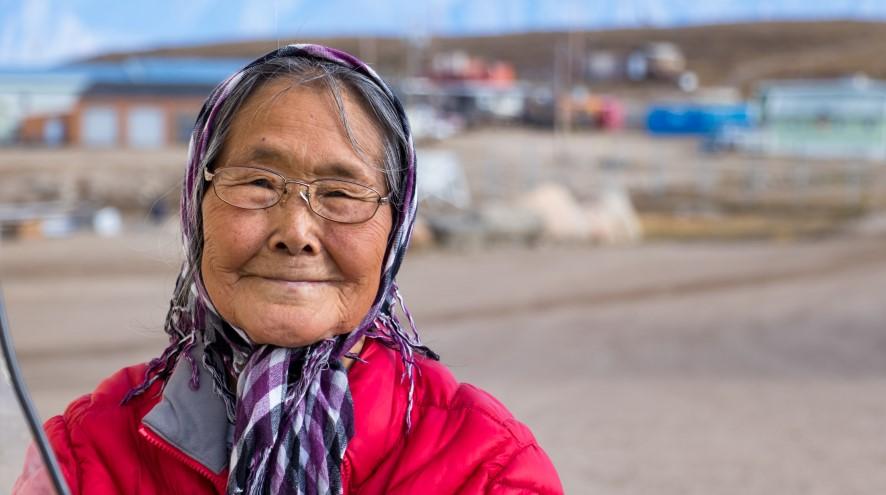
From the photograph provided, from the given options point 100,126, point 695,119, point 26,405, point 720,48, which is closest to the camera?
point 26,405

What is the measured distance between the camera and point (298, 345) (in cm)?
166

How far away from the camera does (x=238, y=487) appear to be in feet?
5.32

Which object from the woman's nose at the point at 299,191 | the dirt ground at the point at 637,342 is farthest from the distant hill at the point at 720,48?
the woman's nose at the point at 299,191

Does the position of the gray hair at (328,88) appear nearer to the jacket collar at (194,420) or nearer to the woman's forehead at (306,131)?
the woman's forehead at (306,131)

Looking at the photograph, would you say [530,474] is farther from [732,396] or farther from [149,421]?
[732,396]

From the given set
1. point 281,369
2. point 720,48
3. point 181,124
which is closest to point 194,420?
point 281,369

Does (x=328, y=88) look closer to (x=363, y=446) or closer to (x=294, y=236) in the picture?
(x=294, y=236)

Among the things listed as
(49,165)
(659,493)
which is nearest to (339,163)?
(659,493)

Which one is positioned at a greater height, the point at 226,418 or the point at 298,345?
the point at 298,345

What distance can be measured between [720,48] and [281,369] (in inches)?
4233

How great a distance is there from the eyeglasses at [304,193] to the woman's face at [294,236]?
1cm

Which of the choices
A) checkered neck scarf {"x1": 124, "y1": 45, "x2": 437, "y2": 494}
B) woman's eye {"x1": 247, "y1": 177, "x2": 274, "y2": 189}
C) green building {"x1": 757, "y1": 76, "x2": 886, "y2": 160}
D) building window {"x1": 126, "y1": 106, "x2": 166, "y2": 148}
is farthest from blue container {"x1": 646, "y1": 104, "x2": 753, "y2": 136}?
woman's eye {"x1": 247, "y1": 177, "x2": 274, "y2": 189}

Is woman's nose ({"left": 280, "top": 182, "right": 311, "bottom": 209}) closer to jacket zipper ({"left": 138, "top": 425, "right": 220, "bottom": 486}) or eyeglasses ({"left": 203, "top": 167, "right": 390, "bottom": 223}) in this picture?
eyeglasses ({"left": 203, "top": 167, "right": 390, "bottom": 223})

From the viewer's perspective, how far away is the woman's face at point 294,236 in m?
1.65
